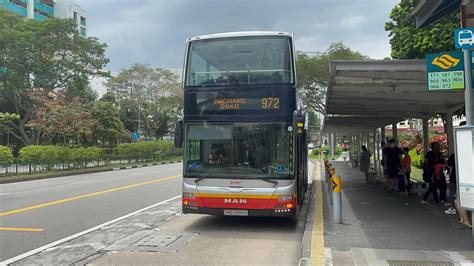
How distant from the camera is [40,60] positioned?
118 ft

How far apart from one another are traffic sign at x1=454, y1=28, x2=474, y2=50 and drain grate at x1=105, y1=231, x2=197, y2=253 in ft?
17.7

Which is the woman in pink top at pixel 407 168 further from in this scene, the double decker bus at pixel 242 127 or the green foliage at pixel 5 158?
the green foliage at pixel 5 158

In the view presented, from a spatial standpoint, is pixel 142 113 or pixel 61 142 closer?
pixel 61 142

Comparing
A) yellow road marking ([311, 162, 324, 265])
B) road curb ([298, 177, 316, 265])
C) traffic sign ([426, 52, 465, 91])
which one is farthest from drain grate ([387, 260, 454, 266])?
traffic sign ([426, 52, 465, 91])

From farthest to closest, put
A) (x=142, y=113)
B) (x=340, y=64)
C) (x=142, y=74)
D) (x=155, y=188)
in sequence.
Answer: (x=142, y=113)
(x=142, y=74)
(x=155, y=188)
(x=340, y=64)

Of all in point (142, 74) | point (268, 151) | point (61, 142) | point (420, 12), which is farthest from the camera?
point (142, 74)

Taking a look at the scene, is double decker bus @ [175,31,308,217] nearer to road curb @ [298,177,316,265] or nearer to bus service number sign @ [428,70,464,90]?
road curb @ [298,177,316,265]

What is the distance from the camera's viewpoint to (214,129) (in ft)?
27.8

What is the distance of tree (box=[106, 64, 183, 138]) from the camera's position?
56.2 meters

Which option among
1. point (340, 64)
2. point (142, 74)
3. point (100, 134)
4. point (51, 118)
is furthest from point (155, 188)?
point (142, 74)

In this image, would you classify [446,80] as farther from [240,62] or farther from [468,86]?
[240,62]

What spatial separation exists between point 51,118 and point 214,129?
27599 millimetres

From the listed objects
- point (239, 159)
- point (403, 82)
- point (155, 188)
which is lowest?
point (155, 188)

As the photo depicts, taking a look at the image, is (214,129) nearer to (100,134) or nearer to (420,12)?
(420,12)
